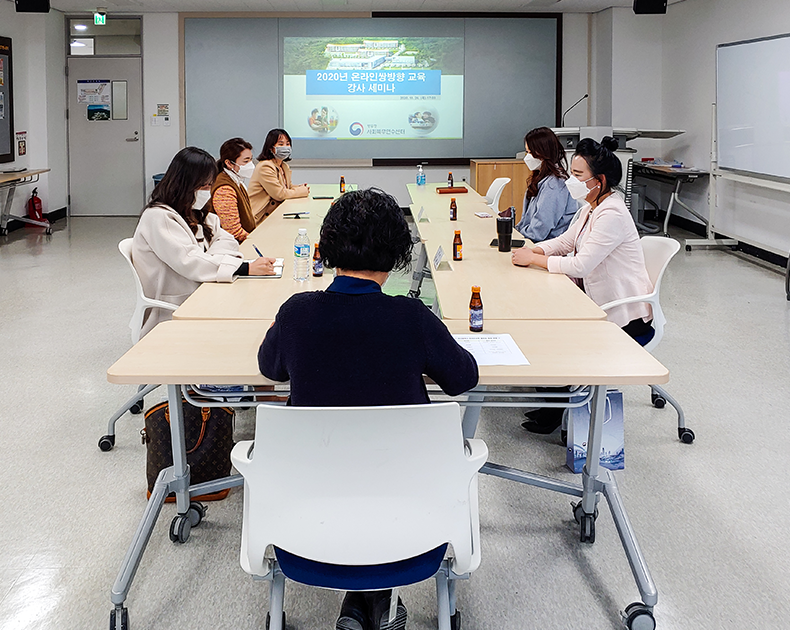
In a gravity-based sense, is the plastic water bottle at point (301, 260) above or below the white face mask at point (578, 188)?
below

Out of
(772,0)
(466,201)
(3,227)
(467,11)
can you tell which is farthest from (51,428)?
(467,11)

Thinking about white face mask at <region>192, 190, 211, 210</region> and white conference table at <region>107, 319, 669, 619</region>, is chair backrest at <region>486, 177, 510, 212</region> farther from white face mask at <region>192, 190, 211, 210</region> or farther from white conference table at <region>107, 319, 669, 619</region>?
white conference table at <region>107, 319, 669, 619</region>

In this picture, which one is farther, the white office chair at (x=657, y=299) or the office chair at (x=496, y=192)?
the office chair at (x=496, y=192)

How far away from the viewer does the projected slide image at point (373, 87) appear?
10.7 m

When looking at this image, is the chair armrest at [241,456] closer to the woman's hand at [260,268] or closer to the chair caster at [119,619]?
the chair caster at [119,619]

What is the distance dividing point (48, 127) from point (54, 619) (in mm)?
9384

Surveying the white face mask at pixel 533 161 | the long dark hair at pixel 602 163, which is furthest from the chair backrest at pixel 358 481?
the white face mask at pixel 533 161

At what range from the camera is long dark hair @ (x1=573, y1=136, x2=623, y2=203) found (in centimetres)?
347

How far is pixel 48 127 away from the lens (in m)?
10.2

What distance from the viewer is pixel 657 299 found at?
3387mm

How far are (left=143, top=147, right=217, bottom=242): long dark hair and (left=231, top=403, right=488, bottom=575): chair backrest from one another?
2.03 m

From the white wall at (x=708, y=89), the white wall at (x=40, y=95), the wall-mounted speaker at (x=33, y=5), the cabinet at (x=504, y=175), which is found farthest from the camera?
the cabinet at (x=504, y=175)

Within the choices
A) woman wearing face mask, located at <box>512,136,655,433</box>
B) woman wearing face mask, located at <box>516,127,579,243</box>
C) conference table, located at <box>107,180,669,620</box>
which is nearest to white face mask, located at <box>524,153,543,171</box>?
woman wearing face mask, located at <box>516,127,579,243</box>

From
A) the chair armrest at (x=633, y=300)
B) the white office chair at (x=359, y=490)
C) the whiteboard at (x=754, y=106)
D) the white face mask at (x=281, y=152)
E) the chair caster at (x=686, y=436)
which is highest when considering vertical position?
the whiteboard at (x=754, y=106)
